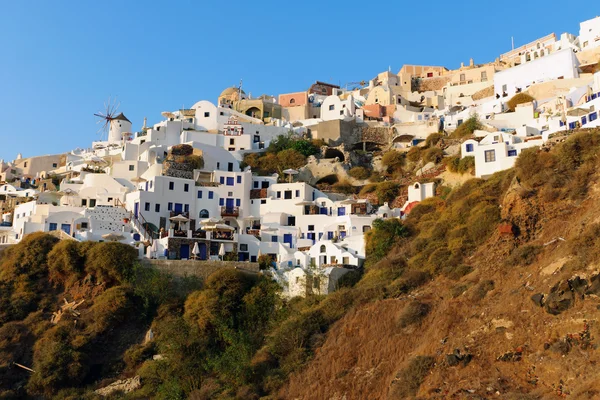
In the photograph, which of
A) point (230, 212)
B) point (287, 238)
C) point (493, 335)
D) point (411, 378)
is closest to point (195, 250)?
point (287, 238)

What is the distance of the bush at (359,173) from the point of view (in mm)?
55781

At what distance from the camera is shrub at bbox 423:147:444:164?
169 ft

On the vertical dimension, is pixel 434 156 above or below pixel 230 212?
above

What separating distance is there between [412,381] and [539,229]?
11.0 metres

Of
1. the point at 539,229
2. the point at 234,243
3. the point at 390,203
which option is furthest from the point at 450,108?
the point at 539,229

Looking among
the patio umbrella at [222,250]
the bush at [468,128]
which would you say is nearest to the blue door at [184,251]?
the patio umbrella at [222,250]

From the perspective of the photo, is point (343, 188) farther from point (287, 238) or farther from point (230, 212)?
point (230, 212)

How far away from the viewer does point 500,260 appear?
32906 mm

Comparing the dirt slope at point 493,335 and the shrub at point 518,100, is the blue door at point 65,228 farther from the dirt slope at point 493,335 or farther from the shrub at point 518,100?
the shrub at point 518,100

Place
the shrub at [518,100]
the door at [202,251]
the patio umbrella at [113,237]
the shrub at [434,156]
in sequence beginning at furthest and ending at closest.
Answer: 1. the shrub at [518,100]
2. the shrub at [434,156]
3. the door at [202,251]
4. the patio umbrella at [113,237]

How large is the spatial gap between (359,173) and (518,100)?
15660 mm

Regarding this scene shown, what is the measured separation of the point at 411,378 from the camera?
27.3 m

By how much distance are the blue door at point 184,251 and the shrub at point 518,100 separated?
3093 centimetres

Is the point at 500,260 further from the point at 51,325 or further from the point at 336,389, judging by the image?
the point at 51,325
